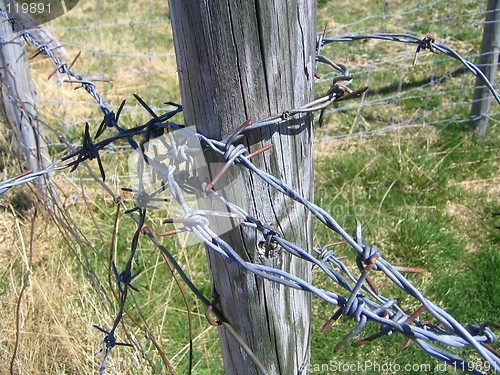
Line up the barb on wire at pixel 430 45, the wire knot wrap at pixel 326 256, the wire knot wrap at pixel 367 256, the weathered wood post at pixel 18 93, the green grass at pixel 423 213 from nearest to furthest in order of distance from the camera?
the wire knot wrap at pixel 367 256, the wire knot wrap at pixel 326 256, the barb on wire at pixel 430 45, the green grass at pixel 423 213, the weathered wood post at pixel 18 93

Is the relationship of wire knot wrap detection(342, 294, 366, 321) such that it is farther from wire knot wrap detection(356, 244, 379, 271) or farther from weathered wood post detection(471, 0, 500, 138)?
weathered wood post detection(471, 0, 500, 138)

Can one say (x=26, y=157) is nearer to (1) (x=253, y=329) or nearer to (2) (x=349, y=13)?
(1) (x=253, y=329)

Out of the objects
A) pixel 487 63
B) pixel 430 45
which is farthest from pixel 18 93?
pixel 487 63

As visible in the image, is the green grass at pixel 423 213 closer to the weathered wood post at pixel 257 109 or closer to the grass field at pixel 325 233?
the grass field at pixel 325 233

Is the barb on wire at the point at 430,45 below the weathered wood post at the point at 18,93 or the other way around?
the other way around

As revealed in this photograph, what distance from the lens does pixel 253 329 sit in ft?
4.74

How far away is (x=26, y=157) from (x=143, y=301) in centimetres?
122

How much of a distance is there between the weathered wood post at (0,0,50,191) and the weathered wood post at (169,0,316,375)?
7.01ft

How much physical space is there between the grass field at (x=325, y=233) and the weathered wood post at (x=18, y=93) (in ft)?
0.56

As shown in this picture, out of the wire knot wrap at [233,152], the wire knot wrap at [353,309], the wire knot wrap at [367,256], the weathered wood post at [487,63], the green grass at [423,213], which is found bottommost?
the green grass at [423,213]

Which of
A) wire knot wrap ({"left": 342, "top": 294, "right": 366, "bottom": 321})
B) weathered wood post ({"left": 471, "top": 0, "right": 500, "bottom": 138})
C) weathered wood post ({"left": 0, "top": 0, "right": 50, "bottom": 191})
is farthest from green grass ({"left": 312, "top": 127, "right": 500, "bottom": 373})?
weathered wood post ({"left": 0, "top": 0, "right": 50, "bottom": 191})

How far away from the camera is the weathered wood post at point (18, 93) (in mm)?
3223

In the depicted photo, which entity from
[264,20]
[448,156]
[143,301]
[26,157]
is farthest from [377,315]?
[448,156]

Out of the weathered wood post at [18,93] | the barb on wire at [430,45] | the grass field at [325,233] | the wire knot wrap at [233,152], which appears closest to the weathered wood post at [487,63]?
the grass field at [325,233]
